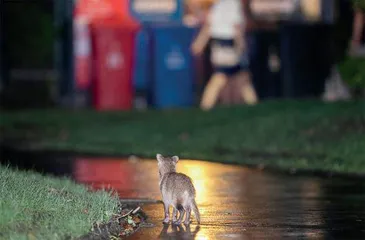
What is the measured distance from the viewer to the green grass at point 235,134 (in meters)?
18.9

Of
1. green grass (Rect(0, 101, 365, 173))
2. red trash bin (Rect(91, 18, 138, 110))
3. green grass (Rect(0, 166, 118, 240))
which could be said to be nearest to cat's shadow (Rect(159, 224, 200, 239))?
green grass (Rect(0, 166, 118, 240))

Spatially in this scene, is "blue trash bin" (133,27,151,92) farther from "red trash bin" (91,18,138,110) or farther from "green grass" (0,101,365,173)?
"green grass" (0,101,365,173)

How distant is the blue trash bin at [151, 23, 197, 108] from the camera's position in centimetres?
2747

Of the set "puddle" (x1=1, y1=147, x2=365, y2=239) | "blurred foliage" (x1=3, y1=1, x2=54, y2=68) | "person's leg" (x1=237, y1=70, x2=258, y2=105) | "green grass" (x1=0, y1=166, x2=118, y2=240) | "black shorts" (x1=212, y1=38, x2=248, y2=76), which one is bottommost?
"blurred foliage" (x1=3, y1=1, x2=54, y2=68)

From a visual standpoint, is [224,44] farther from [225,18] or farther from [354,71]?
[354,71]

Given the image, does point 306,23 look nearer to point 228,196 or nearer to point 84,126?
point 84,126

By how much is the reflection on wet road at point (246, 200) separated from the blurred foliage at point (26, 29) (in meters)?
18.9

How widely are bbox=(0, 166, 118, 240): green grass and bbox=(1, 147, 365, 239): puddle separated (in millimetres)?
510

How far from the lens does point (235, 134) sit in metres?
21.1

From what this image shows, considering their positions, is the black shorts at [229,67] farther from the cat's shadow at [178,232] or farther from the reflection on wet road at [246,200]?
the cat's shadow at [178,232]

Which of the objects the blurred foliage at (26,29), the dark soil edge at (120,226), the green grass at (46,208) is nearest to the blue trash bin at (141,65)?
the blurred foliage at (26,29)

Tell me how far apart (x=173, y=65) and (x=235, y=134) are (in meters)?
6.63

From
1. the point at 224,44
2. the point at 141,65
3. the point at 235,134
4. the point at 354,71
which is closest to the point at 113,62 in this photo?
the point at 141,65

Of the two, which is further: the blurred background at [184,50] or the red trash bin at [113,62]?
the red trash bin at [113,62]
